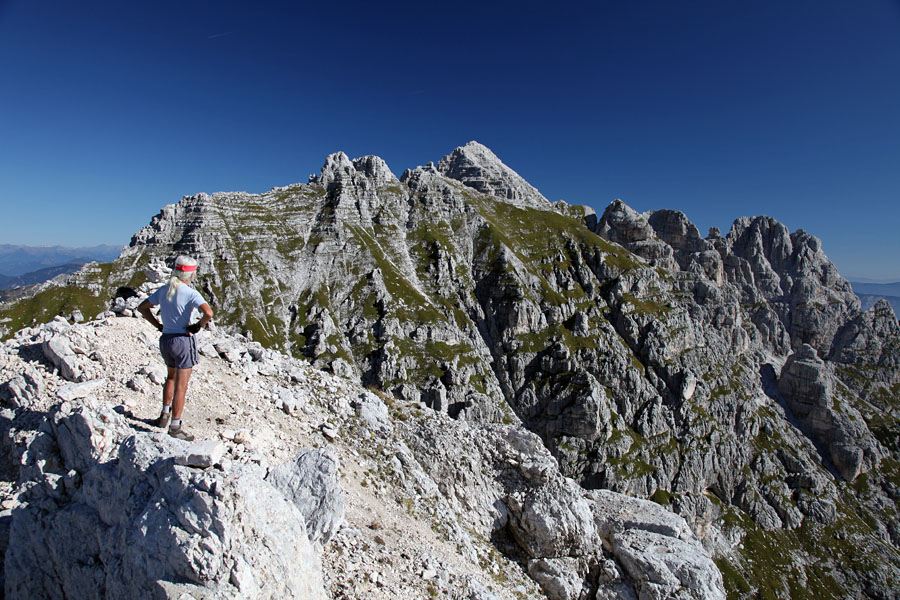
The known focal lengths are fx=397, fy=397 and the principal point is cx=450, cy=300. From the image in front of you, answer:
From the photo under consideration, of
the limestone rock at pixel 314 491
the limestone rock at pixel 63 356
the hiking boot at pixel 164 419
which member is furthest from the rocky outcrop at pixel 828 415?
the limestone rock at pixel 63 356

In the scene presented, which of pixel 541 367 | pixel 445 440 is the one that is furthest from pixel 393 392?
pixel 445 440

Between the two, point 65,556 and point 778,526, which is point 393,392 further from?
point 778,526

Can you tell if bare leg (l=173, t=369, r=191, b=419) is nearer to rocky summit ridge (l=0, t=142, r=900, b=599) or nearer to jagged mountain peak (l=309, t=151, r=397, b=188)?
rocky summit ridge (l=0, t=142, r=900, b=599)

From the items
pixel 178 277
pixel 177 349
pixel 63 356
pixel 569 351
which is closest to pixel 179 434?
pixel 177 349

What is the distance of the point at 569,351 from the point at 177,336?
131547mm

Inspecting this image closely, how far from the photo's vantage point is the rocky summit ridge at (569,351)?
11694cm

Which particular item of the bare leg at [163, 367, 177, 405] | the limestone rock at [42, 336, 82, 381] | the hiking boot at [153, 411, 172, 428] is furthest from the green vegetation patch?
the bare leg at [163, 367, 177, 405]

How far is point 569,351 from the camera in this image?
435 ft

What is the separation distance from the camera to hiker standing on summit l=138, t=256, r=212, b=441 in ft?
35.1

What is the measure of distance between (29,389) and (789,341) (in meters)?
262

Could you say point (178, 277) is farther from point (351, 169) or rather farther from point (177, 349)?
point (351, 169)

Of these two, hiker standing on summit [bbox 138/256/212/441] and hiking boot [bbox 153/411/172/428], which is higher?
hiker standing on summit [bbox 138/256/212/441]

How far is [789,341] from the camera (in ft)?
653

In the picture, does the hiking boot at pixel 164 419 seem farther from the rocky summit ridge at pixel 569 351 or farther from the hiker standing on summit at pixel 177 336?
the rocky summit ridge at pixel 569 351
